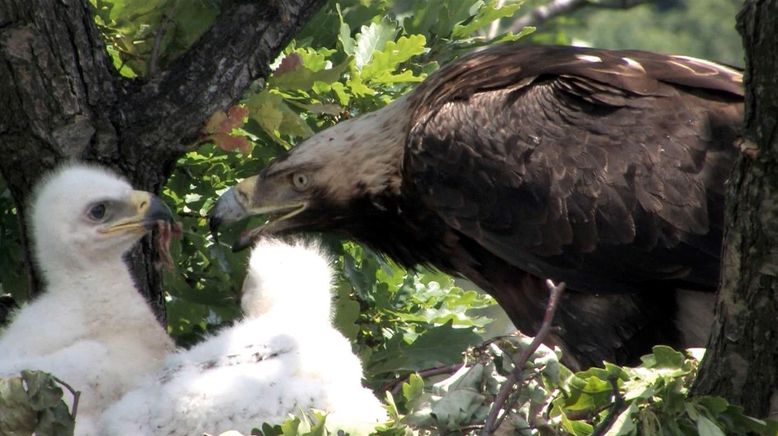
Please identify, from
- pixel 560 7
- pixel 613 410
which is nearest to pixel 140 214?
pixel 613 410

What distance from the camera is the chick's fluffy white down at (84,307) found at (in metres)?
3.87

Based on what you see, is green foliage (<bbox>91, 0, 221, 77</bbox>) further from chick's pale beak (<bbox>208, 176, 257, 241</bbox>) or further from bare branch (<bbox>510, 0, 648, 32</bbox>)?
bare branch (<bbox>510, 0, 648, 32</bbox>)

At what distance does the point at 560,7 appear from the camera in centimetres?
934

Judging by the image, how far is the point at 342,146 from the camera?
17.0 feet

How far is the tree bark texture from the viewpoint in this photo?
4.33m

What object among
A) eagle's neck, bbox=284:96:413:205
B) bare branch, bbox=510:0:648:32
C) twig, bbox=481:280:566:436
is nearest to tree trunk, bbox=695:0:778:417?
twig, bbox=481:280:566:436

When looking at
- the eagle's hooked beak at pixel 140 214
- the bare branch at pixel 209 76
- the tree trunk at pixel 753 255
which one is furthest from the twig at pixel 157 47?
the tree trunk at pixel 753 255

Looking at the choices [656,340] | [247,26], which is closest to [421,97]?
[247,26]

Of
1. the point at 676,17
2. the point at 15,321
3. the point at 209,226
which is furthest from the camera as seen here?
the point at 676,17

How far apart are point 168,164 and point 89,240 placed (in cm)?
50

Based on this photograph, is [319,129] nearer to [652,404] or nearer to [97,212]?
[97,212]

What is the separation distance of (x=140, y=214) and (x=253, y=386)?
854 millimetres

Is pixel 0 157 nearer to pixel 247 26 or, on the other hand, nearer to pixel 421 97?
pixel 247 26

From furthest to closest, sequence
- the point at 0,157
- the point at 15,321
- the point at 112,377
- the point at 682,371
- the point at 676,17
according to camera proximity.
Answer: the point at 676,17 < the point at 0,157 < the point at 15,321 < the point at 112,377 < the point at 682,371
